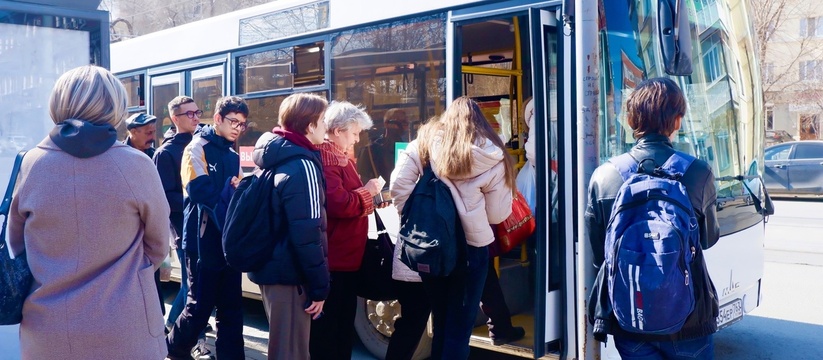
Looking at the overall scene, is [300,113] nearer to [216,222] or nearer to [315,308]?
[315,308]

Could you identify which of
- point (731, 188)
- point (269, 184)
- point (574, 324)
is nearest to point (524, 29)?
point (731, 188)

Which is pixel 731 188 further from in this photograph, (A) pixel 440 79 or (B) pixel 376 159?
(B) pixel 376 159

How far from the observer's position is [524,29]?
692 cm

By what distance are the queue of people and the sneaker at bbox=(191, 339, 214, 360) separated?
1 cm

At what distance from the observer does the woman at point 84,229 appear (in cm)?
277

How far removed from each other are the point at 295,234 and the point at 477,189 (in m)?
1.00

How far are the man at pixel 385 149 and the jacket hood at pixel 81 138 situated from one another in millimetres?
3009

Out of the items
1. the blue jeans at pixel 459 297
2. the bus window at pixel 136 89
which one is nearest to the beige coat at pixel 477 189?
the blue jeans at pixel 459 297

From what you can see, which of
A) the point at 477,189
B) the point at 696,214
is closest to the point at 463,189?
the point at 477,189

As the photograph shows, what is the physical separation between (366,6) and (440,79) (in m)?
0.99

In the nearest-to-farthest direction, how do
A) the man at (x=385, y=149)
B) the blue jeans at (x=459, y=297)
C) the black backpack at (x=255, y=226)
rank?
the black backpack at (x=255, y=226) < the blue jeans at (x=459, y=297) < the man at (x=385, y=149)

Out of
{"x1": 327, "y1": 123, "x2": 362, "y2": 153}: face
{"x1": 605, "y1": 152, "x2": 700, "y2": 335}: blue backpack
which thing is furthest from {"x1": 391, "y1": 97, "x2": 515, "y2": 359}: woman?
{"x1": 605, "y1": 152, "x2": 700, "y2": 335}: blue backpack

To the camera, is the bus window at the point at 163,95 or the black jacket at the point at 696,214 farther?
the bus window at the point at 163,95

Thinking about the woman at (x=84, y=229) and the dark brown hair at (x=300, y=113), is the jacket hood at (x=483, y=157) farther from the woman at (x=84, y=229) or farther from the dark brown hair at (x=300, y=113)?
the woman at (x=84, y=229)
